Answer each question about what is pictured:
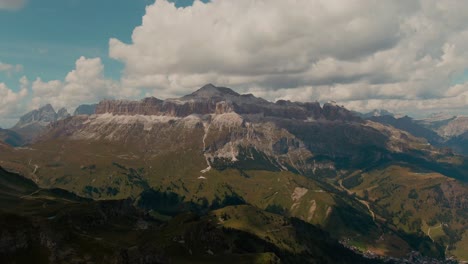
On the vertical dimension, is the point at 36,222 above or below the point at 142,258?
above

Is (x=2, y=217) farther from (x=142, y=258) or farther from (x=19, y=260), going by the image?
(x=142, y=258)

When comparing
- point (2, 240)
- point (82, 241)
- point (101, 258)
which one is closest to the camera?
point (2, 240)

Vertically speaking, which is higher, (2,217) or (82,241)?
(2,217)

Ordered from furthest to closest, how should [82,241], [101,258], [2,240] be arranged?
[82,241] → [101,258] → [2,240]

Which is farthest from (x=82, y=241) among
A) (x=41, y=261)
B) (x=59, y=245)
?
(x=41, y=261)

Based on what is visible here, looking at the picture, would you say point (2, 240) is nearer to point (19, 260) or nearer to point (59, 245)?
point (19, 260)

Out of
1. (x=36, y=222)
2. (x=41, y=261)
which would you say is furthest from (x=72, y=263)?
(x=36, y=222)

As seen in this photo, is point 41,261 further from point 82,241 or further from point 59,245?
point 82,241

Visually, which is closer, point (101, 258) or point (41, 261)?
point (41, 261)

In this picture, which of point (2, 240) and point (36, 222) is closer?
point (2, 240)
